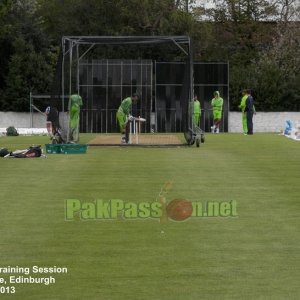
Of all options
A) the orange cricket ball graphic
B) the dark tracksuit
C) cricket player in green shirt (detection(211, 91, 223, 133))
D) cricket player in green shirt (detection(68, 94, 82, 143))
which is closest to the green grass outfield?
the orange cricket ball graphic

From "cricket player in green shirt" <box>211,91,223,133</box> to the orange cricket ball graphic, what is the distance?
34430 mm

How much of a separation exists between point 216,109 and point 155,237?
1497 inches

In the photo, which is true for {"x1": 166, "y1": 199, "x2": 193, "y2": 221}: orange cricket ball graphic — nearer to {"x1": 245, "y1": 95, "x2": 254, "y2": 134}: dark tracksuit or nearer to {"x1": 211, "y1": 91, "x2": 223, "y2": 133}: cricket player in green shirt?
{"x1": 245, "y1": 95, "x2": 254, "y2": 134}: dark tracksuit

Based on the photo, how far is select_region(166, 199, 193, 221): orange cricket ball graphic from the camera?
1416cm

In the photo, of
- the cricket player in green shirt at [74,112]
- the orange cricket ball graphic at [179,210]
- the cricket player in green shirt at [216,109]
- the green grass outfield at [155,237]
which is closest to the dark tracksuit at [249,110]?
the cricket player in green shirt at [216,109]

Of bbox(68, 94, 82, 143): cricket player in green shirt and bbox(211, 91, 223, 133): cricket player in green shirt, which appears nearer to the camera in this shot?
bbox(68, 94, 82, 143): cricket player in green shirt

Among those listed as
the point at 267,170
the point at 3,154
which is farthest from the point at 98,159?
the point at 267,170

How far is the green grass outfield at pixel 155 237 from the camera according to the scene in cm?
1016

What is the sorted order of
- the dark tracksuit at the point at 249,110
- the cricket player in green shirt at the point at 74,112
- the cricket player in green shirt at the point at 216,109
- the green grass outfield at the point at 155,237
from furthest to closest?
the cricket player in green shirt at the point at 216,109
the dark tracksuit at the point at 249,110
the cricket player in green shirt at the point at 74,112
the green grass outfield at the point at 155,237

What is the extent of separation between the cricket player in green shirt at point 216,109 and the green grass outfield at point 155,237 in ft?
88.7

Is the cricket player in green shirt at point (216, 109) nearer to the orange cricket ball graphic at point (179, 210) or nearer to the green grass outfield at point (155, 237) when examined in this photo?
the green grass outfield at point (155, 237)

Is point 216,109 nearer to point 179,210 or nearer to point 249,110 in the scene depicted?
point 249,110

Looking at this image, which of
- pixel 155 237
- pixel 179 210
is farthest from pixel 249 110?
pixel 155 237

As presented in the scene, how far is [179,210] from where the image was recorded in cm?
1484
